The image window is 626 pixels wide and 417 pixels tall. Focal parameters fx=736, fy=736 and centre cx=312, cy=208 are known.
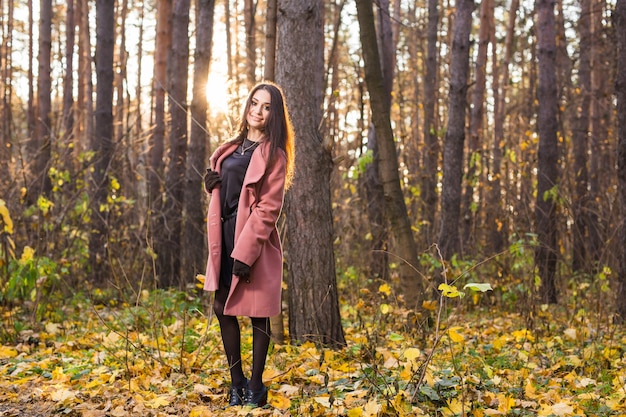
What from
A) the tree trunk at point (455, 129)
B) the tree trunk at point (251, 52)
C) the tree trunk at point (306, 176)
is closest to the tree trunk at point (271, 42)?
the tree trunk at point (306, 176)

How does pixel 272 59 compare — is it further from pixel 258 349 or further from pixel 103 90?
pixel 103 90

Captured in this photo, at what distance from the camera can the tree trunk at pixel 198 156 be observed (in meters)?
10.5

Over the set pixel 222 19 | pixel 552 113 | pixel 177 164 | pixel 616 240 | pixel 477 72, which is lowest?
pixel 616 240

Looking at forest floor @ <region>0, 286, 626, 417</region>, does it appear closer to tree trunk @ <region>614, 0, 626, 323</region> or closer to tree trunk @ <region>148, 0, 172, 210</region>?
tree trunk @ <region>614, 0, 626, 323</region>

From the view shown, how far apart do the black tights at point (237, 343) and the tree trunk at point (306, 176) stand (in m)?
1.46

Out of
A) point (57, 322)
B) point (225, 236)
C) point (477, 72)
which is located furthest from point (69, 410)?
point (477, 72)

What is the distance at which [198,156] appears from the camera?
10.8 meters

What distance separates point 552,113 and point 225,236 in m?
→ 7.05

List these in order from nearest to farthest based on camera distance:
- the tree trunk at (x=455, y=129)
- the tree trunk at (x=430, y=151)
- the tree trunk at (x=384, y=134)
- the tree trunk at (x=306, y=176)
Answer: the tree trunk at (x=306, y=176) → the tree trunk at (x=384, y=134) → the tree trunk at (x=455, y=129) → the tree trunk at (x=430, y=151)

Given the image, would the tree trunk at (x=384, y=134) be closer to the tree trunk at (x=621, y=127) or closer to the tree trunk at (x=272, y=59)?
the tree trunk at (x=272, y=59)

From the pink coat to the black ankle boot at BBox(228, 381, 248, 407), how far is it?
1.61ft

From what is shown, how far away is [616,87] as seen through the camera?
7.83 meters

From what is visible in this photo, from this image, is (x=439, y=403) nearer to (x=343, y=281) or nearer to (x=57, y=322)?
(x=57, y=322)

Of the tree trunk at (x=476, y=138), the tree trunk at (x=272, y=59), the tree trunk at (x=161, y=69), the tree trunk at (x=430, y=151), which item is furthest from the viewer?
the tree trunk at (x=161, y=69)
